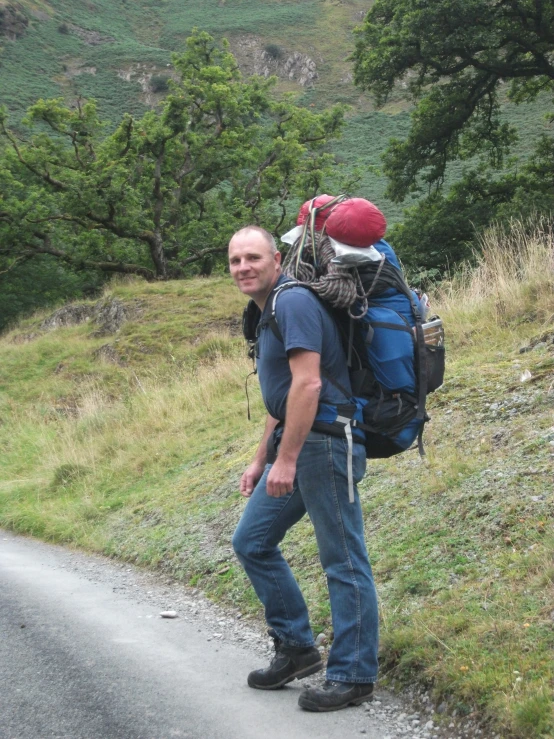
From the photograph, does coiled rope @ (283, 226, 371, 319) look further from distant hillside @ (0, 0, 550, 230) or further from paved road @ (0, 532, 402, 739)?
distant hillside @ (0, 0, 550, 230)

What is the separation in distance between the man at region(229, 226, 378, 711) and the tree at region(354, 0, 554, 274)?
17229 mm

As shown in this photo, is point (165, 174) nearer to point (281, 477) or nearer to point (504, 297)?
point (504, 297)

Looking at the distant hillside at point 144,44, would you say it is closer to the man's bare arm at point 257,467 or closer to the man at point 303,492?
the man's bare arm at point 257,467

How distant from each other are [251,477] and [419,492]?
204 centimetres

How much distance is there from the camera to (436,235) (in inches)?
893

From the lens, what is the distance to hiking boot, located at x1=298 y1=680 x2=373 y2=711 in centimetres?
380

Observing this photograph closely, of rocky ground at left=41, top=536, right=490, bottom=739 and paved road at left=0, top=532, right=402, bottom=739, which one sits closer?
rocky ground at left=41, top=536, right=490, bottom=739

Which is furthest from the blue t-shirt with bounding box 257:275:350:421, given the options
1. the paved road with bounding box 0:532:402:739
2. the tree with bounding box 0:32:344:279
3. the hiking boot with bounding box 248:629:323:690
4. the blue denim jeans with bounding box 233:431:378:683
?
the tree with bounding box 0:32:344:279

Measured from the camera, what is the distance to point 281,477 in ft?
12.0

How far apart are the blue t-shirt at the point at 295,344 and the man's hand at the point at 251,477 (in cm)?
46

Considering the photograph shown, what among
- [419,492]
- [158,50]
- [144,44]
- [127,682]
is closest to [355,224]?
[127,682]

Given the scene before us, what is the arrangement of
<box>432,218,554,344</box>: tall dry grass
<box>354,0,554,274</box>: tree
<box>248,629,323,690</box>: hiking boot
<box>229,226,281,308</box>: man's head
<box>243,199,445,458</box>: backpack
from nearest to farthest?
<box>243,199,445,458</box>: backpack < <box>229,226,281,308</box>: man's head < <box>248,629,323,690</box>: hiking boot < <box>432,218,554,344</box>: tall dry grass < <box>354,0,554,274</box>: tree

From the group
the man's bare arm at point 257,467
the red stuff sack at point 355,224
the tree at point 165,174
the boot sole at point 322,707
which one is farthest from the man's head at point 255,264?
the tree at point 165,174

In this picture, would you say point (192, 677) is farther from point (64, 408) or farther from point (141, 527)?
point (64, 408)
